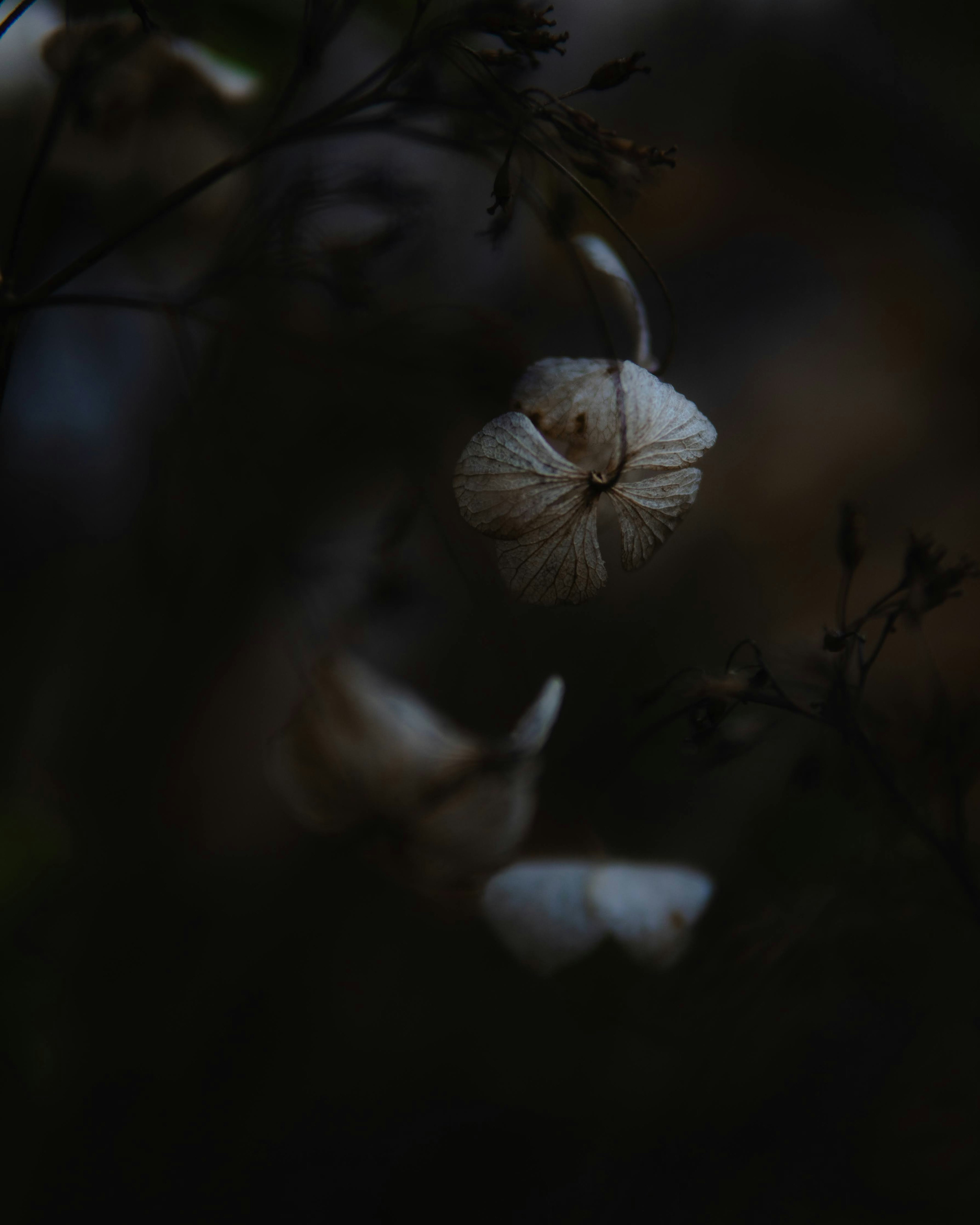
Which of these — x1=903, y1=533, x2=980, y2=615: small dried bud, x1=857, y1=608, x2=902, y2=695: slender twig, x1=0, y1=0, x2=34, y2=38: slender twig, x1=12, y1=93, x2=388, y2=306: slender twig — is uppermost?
x1=0, y1=0, x2=34, y2=38: slender twig

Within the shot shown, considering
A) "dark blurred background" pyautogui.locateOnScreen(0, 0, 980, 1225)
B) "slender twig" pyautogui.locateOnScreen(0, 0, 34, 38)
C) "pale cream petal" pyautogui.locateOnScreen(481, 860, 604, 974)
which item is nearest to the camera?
"slender twig" pyautogui.locateOnScreen(0, 0, 34, 38)

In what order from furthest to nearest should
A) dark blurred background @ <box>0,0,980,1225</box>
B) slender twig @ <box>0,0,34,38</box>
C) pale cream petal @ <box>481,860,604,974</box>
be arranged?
1. dark blurred background @ <box>0,0,980,1225</box>
2. pale cream petal @ <box>481,860,604,974</box>
3. slender twig @ <box>0,0,34,38</box>

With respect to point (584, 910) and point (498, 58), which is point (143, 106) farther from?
point (584, 910)

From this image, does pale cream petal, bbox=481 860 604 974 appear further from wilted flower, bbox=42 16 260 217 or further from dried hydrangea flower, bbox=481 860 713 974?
wilted flower, bbox=42 16 260 217

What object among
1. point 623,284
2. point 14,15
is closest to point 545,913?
point 623,284

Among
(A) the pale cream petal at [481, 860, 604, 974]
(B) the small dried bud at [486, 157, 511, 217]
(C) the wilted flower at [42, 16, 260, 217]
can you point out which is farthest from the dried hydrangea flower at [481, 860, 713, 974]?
(C) the wilted flower at [42, 16, 260, 217]

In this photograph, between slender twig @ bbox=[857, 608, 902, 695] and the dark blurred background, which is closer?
slender twig @ bbox=[857, 608, 902, 695]
